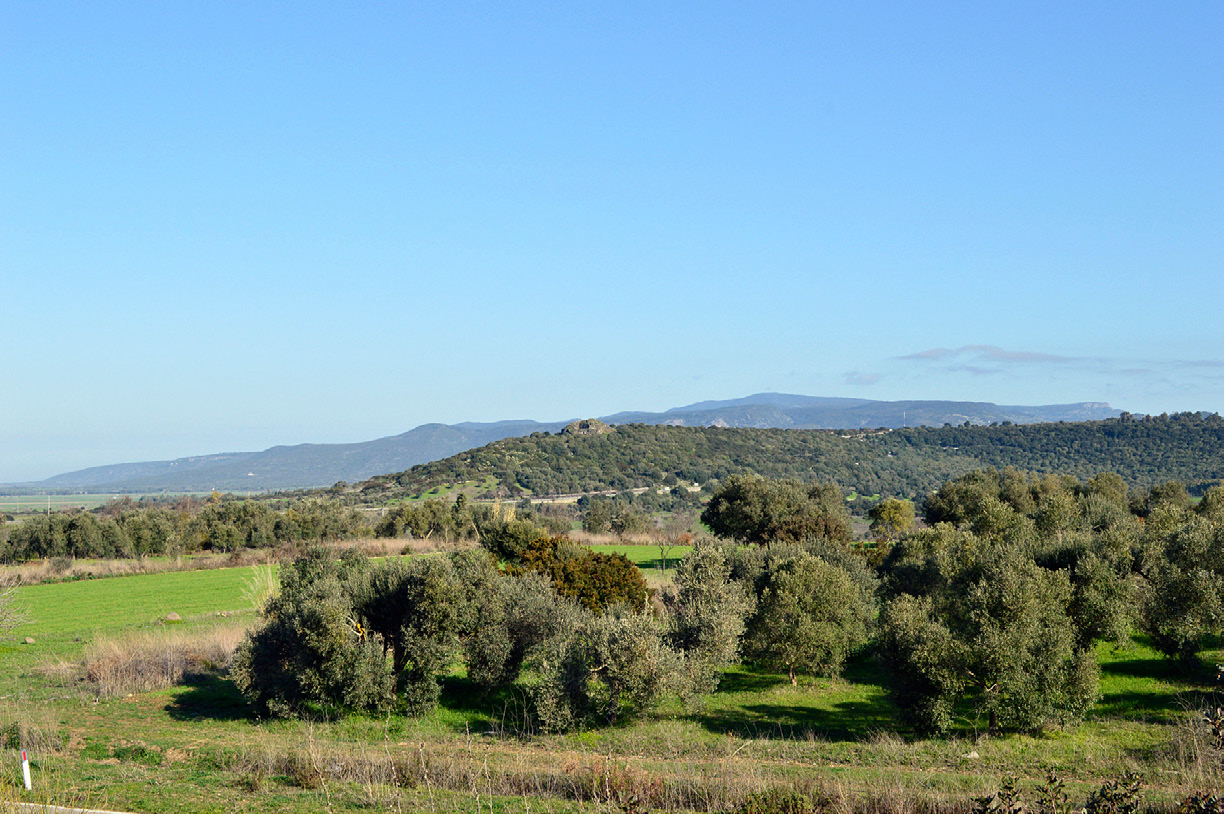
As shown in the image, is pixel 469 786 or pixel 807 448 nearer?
pixel 469 786

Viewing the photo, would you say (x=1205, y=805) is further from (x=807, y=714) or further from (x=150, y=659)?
(x=150, y=659)

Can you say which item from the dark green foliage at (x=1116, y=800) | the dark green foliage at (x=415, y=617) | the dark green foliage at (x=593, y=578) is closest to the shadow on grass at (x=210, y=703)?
the dark green foliage at (x=415, y=617)

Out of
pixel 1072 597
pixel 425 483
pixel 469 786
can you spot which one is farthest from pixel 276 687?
pixel 425 483

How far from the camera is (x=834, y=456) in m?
131

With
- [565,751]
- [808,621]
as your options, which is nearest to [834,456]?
[808,621]

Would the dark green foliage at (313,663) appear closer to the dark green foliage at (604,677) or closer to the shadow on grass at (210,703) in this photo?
the shadow on grass at (210,703)

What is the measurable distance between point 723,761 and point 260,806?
29.4 feet

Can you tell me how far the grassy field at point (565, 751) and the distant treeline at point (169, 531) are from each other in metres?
43.5

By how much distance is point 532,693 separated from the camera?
22.8 m

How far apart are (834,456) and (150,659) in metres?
114

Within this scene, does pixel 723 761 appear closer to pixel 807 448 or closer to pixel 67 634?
pixel 67 634

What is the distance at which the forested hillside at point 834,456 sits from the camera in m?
108

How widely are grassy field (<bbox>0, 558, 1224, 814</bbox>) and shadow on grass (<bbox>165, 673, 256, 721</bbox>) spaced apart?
0.10 meters

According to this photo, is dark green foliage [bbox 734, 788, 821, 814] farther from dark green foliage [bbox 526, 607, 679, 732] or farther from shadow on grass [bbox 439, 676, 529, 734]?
shadow on grass [bbox 439, 676, 529, 734]
